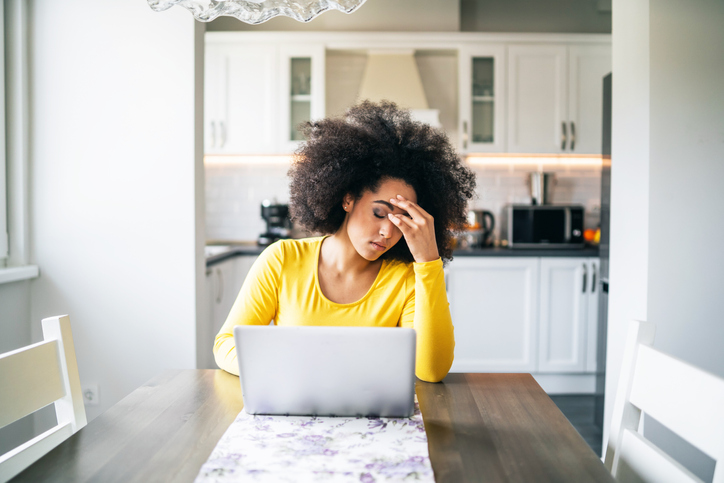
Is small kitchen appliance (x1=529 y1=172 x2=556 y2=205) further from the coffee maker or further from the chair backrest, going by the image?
the chair backrest

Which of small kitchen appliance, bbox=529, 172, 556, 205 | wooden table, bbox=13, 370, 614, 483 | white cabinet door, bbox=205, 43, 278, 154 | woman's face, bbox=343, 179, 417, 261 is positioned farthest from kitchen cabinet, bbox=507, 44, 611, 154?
wooden table, bbox=13, 370, 614, 483

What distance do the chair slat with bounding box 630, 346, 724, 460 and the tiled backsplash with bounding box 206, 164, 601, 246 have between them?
2.76 metres

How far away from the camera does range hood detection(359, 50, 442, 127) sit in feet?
11.2

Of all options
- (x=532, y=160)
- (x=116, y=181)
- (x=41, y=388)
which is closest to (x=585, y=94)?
(x=532, y=160)

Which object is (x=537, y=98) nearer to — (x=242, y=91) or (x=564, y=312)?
(x=564, y=312)

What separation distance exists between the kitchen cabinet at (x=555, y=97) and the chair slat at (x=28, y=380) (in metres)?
3.01

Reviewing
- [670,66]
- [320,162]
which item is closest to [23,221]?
[320,162]

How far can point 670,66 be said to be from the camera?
64.2 inches

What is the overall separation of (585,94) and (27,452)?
3500 millimetres

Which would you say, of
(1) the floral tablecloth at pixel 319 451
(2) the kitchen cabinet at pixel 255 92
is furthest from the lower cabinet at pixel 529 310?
(1) the floral tablecloth at pixel 319 451

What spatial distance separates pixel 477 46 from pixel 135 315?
2.68 m

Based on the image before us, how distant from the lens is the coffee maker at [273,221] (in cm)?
338

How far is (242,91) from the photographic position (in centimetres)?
338

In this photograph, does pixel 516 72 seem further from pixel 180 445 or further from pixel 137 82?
pixel 180 445
